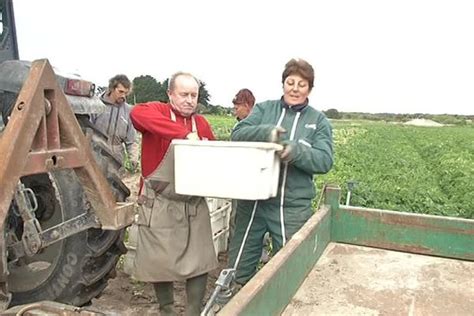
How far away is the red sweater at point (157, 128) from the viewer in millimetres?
2865

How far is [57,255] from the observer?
3023mm

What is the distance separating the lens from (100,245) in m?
3.21

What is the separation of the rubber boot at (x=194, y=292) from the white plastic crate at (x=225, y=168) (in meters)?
0.71

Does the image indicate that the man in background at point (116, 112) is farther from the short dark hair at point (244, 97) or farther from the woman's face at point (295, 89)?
the woman's face at point (295, 89)

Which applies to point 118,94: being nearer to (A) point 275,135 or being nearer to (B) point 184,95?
(B) point 184,95

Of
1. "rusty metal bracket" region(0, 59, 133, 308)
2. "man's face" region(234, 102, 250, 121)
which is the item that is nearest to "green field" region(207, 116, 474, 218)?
"man's face" region(234, 102, 250, 121)

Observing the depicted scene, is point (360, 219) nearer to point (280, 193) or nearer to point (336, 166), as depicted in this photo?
point (280, 193)

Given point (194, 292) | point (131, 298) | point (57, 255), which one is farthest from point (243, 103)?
point (57, 255)

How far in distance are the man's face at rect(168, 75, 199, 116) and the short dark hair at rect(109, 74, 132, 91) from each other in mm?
2766

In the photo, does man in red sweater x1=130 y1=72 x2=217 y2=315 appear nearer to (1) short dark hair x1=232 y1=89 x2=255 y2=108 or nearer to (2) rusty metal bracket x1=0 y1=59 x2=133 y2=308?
(2) rusty metal bracket x1=0 y1=59 x2=133 y2=308

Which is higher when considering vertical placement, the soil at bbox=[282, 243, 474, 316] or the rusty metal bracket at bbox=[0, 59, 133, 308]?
the rusty metal bracket at bbox=[0, 59, 133, 308]

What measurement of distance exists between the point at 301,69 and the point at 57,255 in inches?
64.0

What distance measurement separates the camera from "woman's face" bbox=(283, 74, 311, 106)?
3033 mm

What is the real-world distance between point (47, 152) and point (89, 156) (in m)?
0.25
